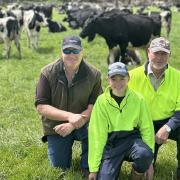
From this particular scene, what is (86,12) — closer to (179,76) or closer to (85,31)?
(85,31)

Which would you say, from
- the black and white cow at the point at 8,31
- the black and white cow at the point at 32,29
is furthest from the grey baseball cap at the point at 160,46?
the black and white cow at the point at 32,29

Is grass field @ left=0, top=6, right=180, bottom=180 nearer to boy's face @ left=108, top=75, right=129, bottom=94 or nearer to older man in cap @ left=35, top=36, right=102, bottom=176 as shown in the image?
older man in cap @ left=35, top=36, right=102, bottom=176

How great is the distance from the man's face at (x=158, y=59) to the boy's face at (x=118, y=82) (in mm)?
606

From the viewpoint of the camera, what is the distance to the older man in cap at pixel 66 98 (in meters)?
5.23

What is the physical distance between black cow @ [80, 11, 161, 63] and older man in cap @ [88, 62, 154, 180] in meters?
10.2

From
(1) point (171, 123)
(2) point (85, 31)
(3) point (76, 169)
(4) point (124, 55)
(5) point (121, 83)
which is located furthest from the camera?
(2) point (85, 31)

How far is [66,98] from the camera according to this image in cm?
546

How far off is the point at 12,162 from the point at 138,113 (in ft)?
6.54

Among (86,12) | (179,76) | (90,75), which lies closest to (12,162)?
(90,75)

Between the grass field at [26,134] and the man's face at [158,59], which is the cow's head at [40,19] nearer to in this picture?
the grass field at [26,134]

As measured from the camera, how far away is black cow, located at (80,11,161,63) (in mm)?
15461

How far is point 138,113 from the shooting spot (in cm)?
488

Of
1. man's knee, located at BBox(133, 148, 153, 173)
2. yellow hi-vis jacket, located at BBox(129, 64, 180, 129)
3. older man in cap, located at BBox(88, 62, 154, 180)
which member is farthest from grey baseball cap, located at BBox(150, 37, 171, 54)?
man's knee, located at BBox(133, 148, 153, 173)

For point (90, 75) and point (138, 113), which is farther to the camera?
point (90, 75)
